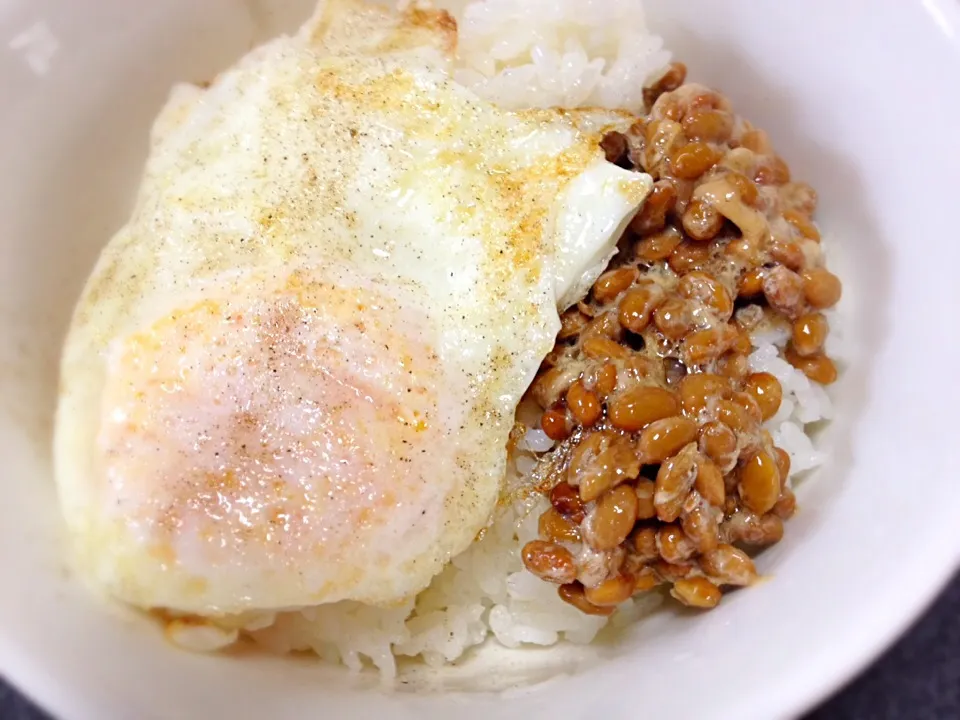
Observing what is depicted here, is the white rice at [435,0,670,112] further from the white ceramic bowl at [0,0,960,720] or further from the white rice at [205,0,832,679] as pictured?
the white ceramic bowl at [0,0,960,720]

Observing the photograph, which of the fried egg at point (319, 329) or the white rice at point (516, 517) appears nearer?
the fried egg at point (319, 329)

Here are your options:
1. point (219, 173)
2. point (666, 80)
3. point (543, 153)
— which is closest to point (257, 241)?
point (219, 173)

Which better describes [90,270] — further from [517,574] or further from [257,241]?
[517,574]

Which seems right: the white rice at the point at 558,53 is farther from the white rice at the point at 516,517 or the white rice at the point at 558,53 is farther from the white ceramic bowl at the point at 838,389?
the white ceramic bowl at the point at 838,389

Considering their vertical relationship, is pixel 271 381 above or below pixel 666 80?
below

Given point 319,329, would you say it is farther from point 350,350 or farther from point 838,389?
point 838,389

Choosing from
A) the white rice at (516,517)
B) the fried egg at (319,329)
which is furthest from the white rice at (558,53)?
the fried egg at (319,329)

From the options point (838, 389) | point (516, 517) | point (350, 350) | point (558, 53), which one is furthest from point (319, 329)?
point (838, 389)
